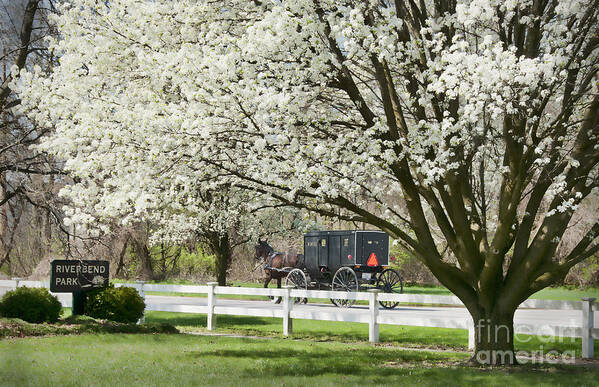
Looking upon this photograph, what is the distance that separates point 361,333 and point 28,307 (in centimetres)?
792

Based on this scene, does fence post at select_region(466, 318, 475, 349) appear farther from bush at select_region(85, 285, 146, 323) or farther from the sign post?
the sign post

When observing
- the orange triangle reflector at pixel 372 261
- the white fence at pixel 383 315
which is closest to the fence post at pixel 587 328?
the white fence at pixel 383 315

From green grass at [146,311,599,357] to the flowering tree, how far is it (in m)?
3.92

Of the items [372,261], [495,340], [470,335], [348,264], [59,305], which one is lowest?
[470,335]

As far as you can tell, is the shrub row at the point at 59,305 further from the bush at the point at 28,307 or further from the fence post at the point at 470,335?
the fence post at the point at 470,335

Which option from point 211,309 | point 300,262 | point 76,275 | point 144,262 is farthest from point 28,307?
point 144,262

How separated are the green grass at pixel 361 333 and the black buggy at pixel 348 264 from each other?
10.8ft

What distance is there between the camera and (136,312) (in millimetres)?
16000

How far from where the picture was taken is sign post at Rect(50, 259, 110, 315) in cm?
1575

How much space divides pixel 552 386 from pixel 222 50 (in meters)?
6.81

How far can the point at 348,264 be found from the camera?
23.4 meters

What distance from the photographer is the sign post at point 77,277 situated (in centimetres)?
Answer: 1575

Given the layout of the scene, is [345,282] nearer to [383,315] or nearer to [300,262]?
[300,262]

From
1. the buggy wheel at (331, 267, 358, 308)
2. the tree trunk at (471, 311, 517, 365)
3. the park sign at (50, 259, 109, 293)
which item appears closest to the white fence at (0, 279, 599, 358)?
the tree trunk at (471, 311, 517, 365)
